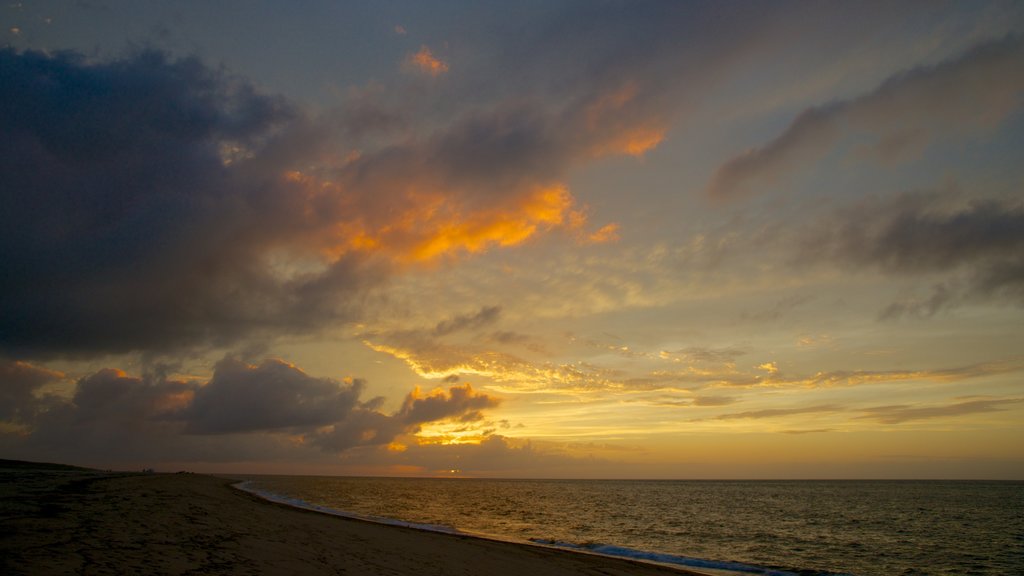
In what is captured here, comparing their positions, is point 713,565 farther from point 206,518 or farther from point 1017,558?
point 206,518

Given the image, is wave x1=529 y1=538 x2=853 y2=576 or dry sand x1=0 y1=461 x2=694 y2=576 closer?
dry sand x1=0 y1=461 x2=694 y2=576

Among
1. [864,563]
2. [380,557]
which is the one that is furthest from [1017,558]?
[380,557]

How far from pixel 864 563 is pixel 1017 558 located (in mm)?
13551

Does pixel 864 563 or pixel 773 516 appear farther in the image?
pixel 773 516

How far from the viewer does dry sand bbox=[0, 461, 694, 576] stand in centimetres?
1423

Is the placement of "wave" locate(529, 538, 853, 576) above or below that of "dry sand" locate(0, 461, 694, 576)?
below

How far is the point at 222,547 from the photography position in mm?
18625

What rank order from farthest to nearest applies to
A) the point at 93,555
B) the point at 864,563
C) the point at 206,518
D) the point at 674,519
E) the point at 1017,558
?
the point at 674,519, the point at 1017,558, the point at 864,563, the point at 206,518, the point at 93,555

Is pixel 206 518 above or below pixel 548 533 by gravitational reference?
above

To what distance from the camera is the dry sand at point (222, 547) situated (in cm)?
1423

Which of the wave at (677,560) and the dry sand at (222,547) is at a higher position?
the dry sand at (222,547)

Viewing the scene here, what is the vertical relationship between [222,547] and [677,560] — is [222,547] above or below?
above

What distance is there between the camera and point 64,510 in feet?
78.7

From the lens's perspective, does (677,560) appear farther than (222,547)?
Yes
